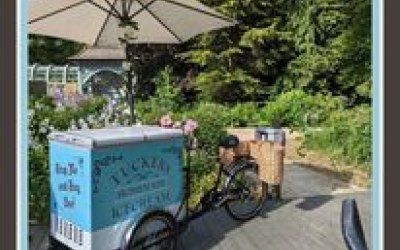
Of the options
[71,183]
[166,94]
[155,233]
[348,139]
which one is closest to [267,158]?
[155,233]

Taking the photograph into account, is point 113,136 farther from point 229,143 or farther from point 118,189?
point 229,143

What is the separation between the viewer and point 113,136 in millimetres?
3619

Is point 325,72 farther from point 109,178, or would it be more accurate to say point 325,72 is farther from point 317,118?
point 109,178

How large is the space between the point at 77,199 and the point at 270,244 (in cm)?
152

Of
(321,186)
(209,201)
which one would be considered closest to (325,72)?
(321,186)

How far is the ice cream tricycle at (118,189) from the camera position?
3.54m

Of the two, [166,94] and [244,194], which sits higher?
[166,94]

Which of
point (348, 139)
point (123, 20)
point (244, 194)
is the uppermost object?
point (123, 20)

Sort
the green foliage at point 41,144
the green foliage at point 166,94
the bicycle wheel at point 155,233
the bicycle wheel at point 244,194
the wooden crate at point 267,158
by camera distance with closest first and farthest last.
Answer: the bicycle wheel at point 155,233
the green foliage at point 41,144
the bicycle wheel at point 244,194
the wooden crate at point 267,158
the green foliage at point 166,94

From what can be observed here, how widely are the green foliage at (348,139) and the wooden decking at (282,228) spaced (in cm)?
143

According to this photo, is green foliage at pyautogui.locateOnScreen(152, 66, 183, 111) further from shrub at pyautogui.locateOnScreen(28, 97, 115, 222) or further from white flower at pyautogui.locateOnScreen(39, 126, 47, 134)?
white flower at pyautogui.locateOnScreen(39, 126, 47, 134)

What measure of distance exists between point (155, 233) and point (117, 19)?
269 cm

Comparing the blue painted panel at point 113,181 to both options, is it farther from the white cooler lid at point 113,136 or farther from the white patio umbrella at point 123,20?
the white patio umbrella at point 123,20

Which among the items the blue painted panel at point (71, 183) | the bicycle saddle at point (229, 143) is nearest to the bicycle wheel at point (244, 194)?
the bicycle saddle at point (229, 143)
